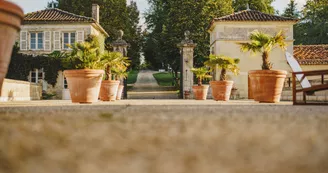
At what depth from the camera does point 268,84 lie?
24.1 ft

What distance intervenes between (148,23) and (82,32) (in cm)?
1105

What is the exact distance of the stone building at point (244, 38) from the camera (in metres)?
19.7

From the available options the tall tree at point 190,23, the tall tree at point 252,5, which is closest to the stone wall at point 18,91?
the tall tree at point 190,23

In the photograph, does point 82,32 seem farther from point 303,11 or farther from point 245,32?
point 303,11

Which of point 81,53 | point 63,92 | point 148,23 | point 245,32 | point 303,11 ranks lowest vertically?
point 63,92

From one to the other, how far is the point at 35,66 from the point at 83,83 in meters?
16.6

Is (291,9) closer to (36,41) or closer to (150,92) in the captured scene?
(150,92)

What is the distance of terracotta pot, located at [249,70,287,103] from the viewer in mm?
7328

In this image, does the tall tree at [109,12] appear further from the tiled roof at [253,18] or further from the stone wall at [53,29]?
the tiled roof at [253,18]

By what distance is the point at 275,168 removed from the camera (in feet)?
2.93

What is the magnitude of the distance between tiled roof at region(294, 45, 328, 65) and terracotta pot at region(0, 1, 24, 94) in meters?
20.3

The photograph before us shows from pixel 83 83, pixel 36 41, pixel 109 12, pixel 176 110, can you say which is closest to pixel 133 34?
pixel 109 12

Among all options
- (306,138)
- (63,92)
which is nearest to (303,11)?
(63,92)

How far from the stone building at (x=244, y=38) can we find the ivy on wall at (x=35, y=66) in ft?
34.4
